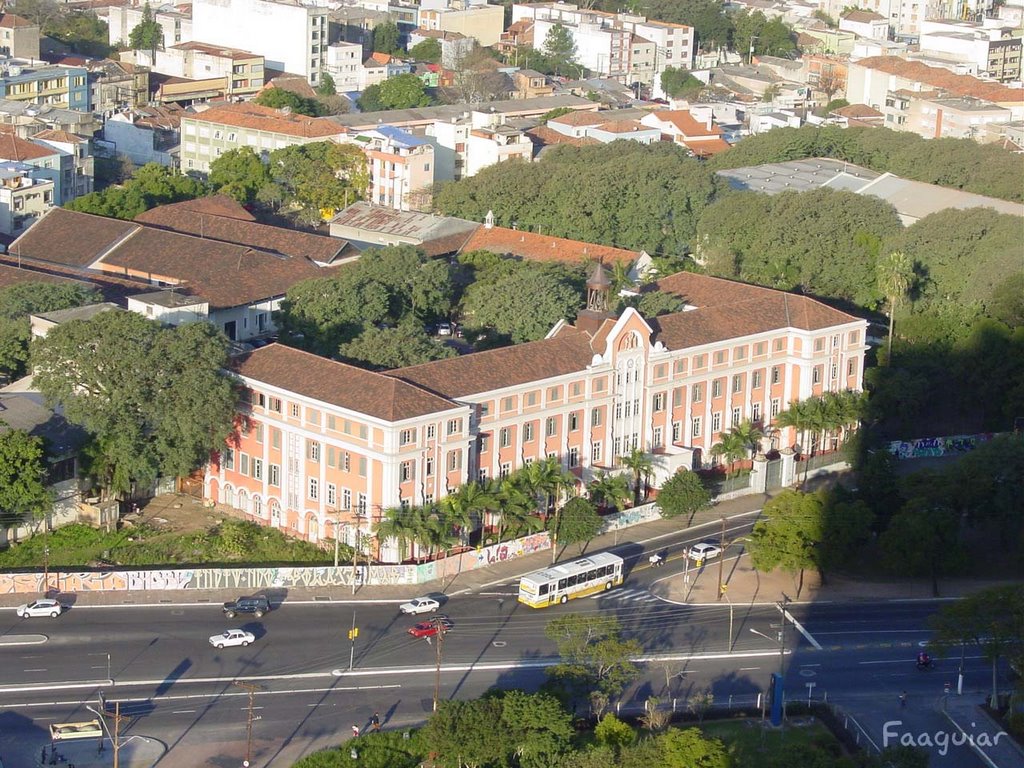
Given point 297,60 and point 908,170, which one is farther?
point 297,60

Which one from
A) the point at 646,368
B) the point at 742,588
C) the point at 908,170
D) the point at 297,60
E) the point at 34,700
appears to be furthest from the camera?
the point at 297,60

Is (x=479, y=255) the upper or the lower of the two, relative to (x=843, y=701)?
upper

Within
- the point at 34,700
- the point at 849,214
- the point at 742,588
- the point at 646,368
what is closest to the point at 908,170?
the point at 849,214

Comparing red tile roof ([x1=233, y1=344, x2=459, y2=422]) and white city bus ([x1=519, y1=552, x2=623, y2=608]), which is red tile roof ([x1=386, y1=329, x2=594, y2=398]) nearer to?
red tile roof ([x1=233, y1=344, x2=459, y2=422])

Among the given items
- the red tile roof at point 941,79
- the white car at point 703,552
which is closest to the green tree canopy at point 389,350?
the white car at point 703,552

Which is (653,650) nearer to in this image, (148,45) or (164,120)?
(164,120)

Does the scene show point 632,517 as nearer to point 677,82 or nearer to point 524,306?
point 524,306
